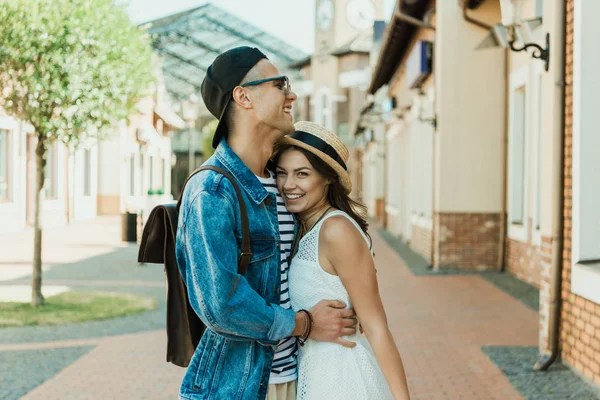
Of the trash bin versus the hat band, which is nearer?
the hat band

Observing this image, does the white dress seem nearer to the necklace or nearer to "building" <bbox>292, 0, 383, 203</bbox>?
the necklace

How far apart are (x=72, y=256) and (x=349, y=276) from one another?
14.4 metres

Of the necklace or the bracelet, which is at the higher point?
the necklace

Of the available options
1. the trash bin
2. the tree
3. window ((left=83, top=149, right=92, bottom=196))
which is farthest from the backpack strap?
window ((left=83, top=149, right=92, bottom=196))

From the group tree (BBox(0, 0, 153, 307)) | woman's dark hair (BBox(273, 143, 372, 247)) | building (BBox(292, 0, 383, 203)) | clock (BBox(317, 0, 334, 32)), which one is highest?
clock (BBox(317, 0, 334, 32))

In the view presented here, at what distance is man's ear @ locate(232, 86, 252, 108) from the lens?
229 centimetres

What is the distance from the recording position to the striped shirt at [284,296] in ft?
7.84

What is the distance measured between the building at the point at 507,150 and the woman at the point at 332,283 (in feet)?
10.9

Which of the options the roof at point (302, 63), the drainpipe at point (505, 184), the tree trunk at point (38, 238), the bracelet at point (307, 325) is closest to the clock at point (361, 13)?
the roof at point (302, 63)

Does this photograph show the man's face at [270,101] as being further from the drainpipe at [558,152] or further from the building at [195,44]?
the building at [195,44]

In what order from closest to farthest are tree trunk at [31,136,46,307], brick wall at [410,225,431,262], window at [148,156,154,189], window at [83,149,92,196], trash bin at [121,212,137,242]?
1. tree trunk at [31,136,46,307]
2. trash bin at [121,212,137,242]
3. brick wall at [410,225,431,262]
4. window at [83,149,92,196]
5. window at [148,156,154,189]

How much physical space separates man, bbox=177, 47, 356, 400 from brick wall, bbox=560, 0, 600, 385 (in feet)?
12.3

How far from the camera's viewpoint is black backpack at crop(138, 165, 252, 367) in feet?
7.77

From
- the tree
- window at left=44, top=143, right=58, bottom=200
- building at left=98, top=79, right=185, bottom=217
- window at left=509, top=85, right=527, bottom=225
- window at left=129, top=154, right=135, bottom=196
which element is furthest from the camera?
window at left=129, top=154, right=135, bottom=196
